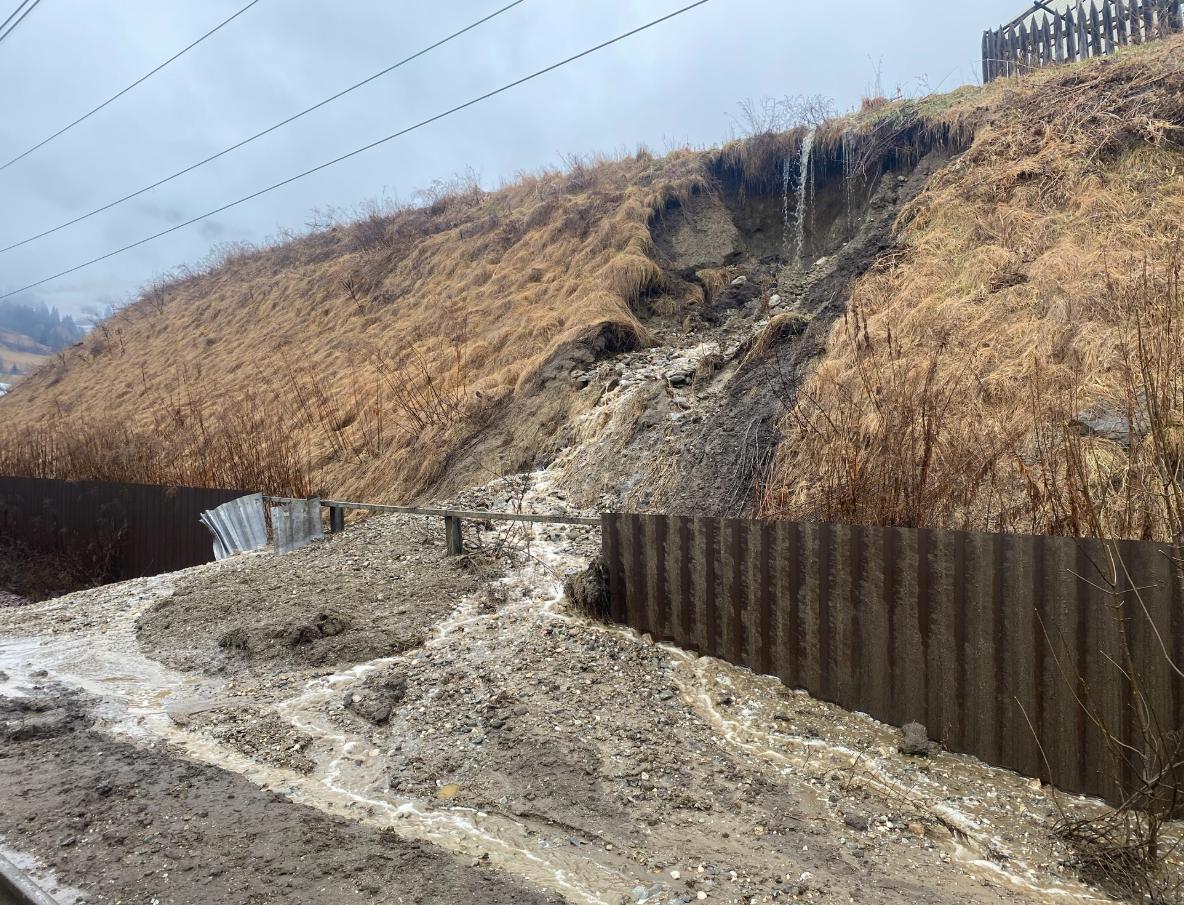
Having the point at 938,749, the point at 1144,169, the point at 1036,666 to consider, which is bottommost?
the point at 938,749

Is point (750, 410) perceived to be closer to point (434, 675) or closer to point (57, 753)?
point (434, 675)

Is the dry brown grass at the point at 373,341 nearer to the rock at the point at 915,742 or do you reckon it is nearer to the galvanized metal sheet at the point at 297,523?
the galvanized metal sheet at the point at 297,523

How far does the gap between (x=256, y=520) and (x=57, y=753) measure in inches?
257

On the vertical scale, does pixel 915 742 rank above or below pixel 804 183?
below

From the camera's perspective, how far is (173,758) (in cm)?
443

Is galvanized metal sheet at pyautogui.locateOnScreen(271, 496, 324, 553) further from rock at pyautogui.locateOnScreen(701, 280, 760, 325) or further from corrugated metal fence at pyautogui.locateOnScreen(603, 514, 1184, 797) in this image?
rock at pyautogui.locateOnScreen(701, 280, 760, 325)

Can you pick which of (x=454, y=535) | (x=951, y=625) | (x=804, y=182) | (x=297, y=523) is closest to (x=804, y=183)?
(x=804, y=182)

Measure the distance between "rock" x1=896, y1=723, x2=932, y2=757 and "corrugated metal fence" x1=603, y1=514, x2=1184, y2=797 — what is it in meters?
0.12

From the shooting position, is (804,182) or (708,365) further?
(804,182)

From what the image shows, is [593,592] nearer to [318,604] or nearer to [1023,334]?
[318,604]

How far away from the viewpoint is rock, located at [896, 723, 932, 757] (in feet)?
13.9

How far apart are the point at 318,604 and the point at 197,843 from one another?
383 centimetres

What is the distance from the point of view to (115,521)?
14.6 m

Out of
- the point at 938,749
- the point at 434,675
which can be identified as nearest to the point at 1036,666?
the point at 938,749
